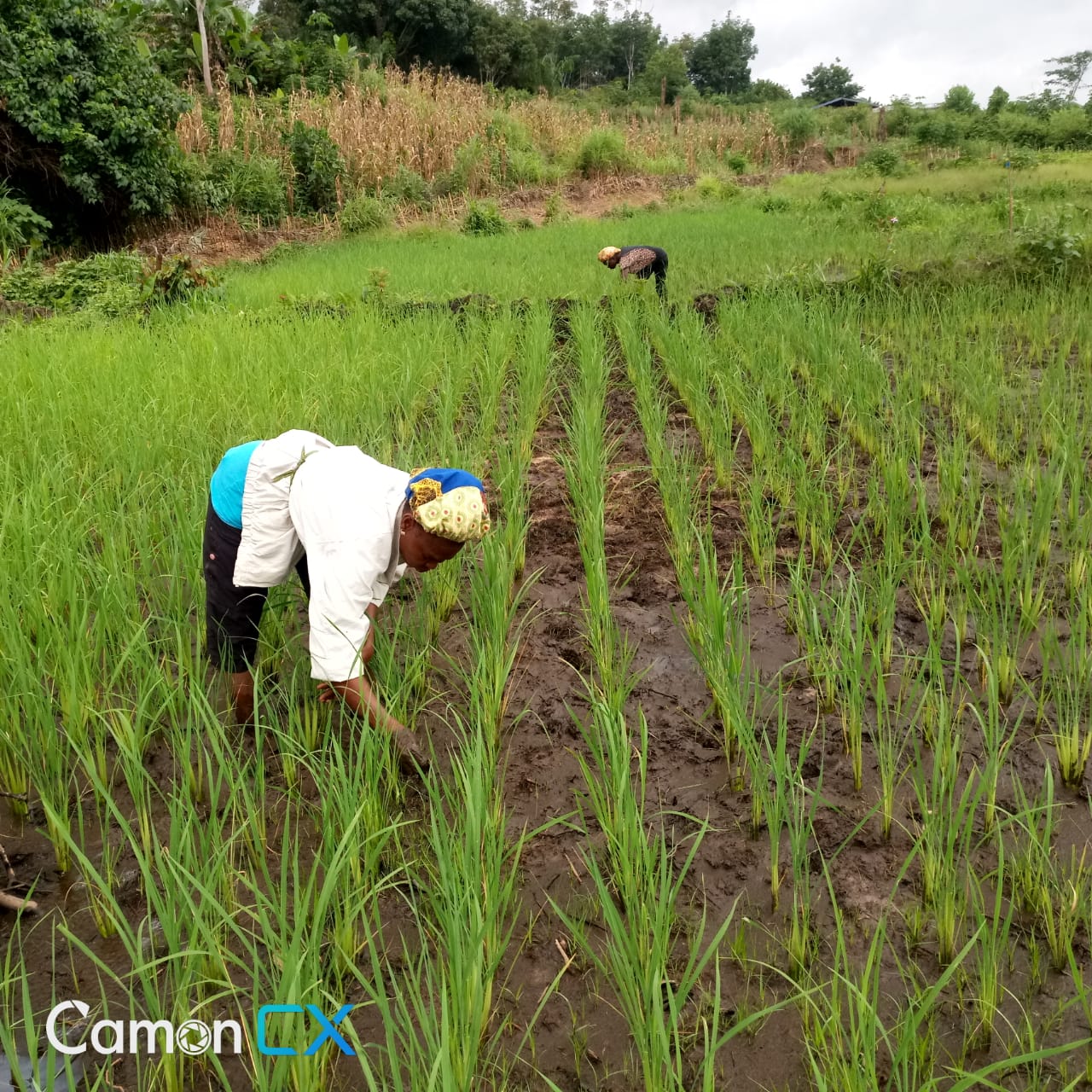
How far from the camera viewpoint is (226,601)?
1.91 meters

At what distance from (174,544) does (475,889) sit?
4.66 feet

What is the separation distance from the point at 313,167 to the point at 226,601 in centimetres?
1193

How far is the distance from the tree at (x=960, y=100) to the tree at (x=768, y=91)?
10.0 m

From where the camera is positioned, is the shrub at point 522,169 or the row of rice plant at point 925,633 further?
the shrub at point 522,169

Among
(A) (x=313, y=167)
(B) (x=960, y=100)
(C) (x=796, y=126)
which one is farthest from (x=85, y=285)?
(B) (x=960, y=100)

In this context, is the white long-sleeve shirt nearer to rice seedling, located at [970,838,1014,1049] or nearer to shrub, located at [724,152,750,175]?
rice seedling, located at [970,838,1014,1049]

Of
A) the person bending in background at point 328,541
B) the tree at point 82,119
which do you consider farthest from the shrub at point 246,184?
the person bending in background at point 328,541

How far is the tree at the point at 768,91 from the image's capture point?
37406mm

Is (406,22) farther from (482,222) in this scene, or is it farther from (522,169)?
(482,222)

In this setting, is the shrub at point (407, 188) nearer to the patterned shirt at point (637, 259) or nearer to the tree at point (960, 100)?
the patterned shirt at point (637, 259)

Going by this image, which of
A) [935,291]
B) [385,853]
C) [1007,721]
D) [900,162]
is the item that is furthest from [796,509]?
[900,162]

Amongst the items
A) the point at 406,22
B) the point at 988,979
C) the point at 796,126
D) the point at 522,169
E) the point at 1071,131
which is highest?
the point at 406,22

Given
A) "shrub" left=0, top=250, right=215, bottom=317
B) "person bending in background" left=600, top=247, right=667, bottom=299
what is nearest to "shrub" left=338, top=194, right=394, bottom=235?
"shrub" left=0, top=250, right=215, bottom=317

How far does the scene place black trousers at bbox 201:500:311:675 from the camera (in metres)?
1.90
